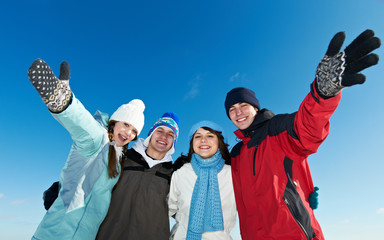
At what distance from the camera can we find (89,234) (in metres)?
3.11

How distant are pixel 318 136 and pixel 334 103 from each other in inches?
18.5

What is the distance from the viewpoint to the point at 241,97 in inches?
154

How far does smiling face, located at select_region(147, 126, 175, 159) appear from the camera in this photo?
4320 mm

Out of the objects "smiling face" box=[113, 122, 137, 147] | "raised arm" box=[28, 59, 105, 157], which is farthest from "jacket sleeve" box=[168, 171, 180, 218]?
"raised arm" box=[28, 59, 105, 157]

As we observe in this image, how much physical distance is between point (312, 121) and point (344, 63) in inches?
27.3

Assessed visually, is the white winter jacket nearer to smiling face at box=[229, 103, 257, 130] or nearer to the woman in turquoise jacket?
smiling face at box=[229, 103, 257, 130]

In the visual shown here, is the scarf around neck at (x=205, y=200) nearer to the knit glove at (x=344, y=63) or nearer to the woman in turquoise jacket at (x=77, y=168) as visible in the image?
the woman in turquoise jacket at (x=77, y=168)

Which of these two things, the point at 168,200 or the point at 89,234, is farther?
the point at 168,200

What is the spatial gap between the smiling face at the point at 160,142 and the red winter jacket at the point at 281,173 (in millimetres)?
1758

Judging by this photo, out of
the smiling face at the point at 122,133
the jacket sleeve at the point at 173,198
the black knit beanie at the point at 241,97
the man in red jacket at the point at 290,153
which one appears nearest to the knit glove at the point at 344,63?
the man in red jacket at the point at 290,153

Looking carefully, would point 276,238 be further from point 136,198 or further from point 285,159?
point 136,198

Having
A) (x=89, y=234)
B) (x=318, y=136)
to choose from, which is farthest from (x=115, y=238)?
(x=318, y=136)

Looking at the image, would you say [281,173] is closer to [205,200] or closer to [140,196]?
[205,200]

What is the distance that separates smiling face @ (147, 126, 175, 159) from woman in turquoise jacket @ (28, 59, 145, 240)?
78 cm
